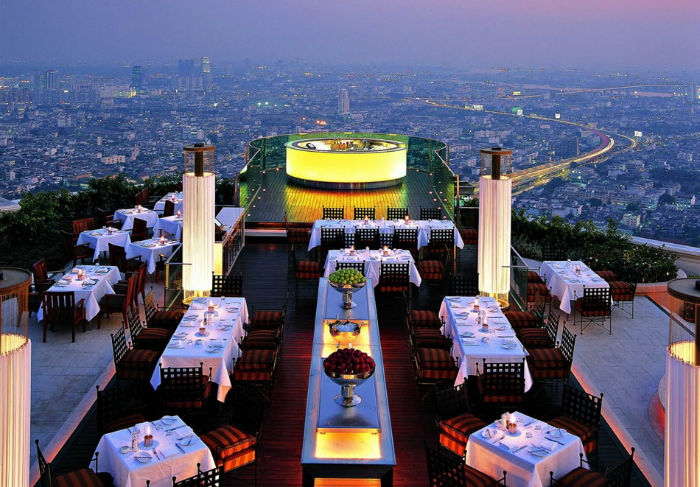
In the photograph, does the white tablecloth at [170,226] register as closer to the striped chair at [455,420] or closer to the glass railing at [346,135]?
the glass railing at [346,135]

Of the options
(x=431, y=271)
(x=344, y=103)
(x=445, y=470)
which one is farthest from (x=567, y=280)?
(x=344, y=103)

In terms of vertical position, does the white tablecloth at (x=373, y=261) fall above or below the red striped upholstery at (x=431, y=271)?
above

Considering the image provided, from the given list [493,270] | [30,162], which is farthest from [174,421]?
[30,162]

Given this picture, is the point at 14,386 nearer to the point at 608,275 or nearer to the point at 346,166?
the point at 608,275

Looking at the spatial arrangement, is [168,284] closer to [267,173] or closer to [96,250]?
[96,250]

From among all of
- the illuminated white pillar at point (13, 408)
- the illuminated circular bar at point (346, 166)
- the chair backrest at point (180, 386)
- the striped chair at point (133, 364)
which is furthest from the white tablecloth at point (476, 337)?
the illuminated circular bar at point (346, 166)

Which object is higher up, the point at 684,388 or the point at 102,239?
the point at 684,388
